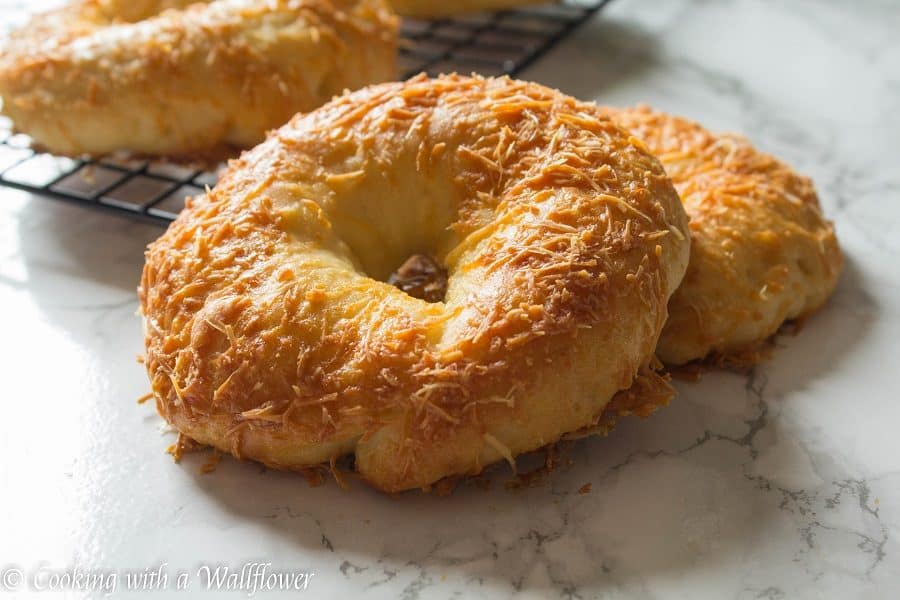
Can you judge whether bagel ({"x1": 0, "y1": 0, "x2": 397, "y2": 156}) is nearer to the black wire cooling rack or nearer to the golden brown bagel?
the black wire cooling rack

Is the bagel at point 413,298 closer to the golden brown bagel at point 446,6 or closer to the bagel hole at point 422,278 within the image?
the bagel hole at point 422,278

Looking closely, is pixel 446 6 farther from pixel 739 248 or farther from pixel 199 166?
pixel 739 248

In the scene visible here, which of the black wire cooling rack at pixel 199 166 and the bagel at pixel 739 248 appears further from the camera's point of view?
the black wire cooling rack at pixel 199 166

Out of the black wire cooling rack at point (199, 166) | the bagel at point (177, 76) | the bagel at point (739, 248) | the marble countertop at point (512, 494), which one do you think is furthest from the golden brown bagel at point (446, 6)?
the marble countertop at point (512, 494)

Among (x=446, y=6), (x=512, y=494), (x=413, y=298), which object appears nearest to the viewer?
(x=512, y=494)

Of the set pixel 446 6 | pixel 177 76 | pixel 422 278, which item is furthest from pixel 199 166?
pixel 446 6

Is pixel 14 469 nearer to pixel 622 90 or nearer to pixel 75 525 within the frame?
pixel 75 525

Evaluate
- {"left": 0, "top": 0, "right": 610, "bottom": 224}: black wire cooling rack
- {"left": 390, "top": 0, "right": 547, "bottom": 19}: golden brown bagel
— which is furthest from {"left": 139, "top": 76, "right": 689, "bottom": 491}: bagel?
{"left": 390, "top": 0, "right": 547, "bottom": 19}: golden brown bagel
